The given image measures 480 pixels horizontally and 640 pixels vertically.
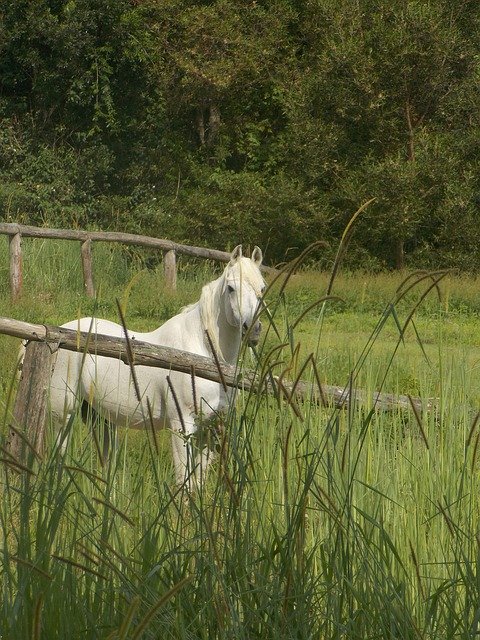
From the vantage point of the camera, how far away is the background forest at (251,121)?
66.4ft

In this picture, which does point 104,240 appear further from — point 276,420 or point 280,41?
point 276,420

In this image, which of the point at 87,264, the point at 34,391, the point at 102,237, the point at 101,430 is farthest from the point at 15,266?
the point at 101,430

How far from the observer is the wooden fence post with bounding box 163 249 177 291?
1437 cm

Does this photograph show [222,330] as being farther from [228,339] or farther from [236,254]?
[236,254]

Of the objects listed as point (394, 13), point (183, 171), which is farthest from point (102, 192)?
point (394, 13)

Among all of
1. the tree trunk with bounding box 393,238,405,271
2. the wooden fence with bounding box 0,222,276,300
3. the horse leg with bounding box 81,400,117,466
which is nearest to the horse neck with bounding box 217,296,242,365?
the horse leg with bounding box 81,400,117,466

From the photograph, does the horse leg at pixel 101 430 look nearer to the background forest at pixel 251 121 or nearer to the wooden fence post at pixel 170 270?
the wooden fence post at pixel 170 270

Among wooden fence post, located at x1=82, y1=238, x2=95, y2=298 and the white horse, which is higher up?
the white horse

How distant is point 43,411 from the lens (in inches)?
213

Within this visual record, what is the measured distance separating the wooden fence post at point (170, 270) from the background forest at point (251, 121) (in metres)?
4.42

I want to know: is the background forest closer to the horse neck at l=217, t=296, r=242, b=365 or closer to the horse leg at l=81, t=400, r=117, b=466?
the horse neck at l=217, t=296, r=242, b=365

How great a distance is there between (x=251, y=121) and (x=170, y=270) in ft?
35.1

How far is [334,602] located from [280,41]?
68.7ft

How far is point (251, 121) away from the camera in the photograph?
24719 mm
